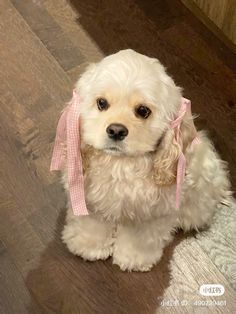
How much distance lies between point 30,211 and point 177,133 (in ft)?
2.06

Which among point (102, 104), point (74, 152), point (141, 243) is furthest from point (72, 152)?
point (141, 243)

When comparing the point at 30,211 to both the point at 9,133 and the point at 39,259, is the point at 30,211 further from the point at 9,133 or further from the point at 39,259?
the point at 9,133

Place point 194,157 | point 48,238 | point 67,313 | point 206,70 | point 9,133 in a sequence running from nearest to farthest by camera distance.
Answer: point 194,157 < point 67,313 < point 48,238 < point 9,133 < point 206,70

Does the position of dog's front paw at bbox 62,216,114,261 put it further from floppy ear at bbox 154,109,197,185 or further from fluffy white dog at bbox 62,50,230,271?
floppy ear at bbox 154,109,197,185

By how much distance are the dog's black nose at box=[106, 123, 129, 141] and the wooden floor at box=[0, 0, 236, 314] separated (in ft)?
1.81

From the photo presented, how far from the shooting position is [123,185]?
119 cm

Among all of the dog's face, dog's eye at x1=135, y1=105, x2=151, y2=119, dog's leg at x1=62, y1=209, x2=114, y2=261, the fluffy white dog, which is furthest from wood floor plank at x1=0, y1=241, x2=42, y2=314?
dog's eye at x1=135, y1=105, x2=151, y2=119

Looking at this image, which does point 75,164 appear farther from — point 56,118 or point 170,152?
point 56,118

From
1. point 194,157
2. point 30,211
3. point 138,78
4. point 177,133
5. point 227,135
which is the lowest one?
point 227,135

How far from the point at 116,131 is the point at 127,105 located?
65 mm

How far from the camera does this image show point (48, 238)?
155cm

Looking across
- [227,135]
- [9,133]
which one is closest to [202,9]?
[227,135]

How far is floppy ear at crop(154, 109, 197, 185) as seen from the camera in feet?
3.74

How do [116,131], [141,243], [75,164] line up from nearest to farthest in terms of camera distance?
1. [116,131]
2. [75,164]
3. [141,243]
